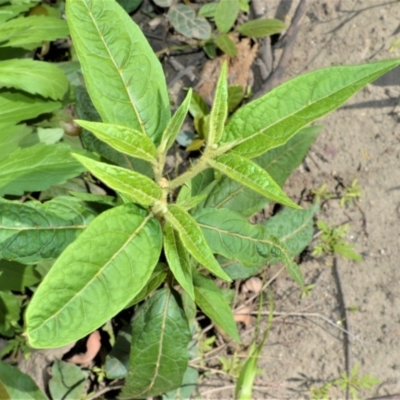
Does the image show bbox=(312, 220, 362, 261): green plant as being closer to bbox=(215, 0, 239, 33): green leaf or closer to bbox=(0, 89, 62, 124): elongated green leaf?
bbox=(215, 0, 239, 33): green leaf

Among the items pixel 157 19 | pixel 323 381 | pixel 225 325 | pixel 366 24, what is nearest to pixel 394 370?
pixel 323 381

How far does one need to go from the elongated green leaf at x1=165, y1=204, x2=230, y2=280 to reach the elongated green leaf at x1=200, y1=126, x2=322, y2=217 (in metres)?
0.59

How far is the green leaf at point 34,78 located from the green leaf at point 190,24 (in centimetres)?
79

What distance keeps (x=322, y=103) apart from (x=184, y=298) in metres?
1.03

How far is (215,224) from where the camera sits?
1559 millimetres

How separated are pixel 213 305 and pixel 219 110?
81 cm

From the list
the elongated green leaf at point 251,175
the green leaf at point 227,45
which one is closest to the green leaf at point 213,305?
the elongated green leaf at point 251,175

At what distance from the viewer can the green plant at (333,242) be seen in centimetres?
259

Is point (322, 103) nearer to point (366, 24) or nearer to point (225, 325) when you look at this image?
point (225, 325)

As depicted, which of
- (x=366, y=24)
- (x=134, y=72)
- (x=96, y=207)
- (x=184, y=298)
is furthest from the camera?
(x=366, y=24)

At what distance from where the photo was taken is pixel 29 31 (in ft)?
6.77

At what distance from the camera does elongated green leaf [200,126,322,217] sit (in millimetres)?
1897

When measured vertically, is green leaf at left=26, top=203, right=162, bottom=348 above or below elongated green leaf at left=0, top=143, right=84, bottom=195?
above

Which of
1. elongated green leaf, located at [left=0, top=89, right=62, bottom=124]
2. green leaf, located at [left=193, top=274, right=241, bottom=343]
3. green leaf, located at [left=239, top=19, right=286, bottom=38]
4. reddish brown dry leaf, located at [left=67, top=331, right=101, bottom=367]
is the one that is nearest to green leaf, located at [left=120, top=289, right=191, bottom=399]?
green leaf, located at [left=193, top=274, right=241, bottom=343]
